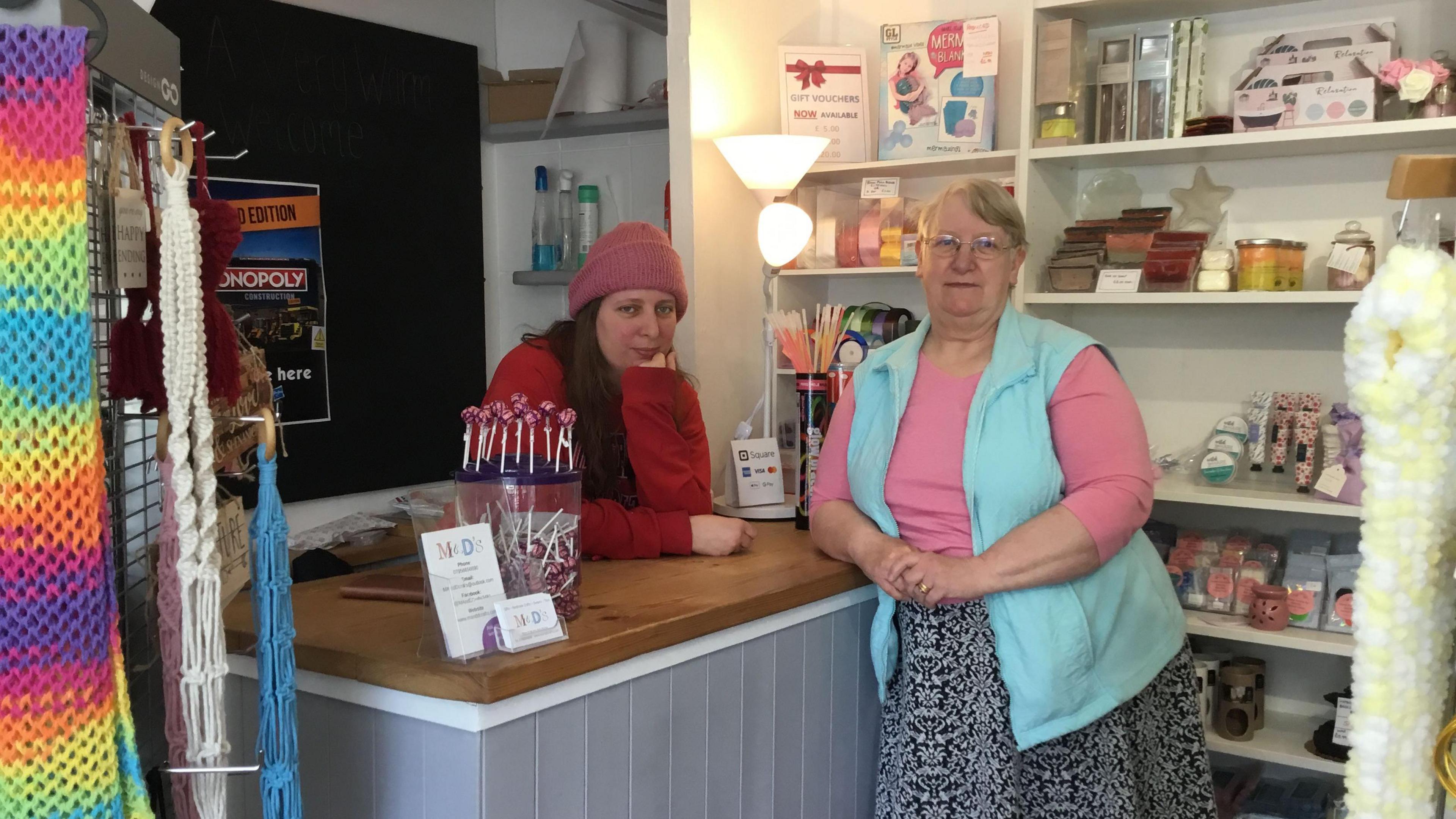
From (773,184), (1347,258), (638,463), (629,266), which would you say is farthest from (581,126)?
(1347,258)

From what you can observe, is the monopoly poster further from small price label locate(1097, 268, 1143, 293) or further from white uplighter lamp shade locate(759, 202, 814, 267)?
small price label locate(1097, 268, 1143, 293)

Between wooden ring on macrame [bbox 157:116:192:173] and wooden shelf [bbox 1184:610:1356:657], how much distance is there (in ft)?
7.28

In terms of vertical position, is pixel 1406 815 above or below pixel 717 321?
below

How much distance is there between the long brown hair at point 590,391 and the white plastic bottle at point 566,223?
4.83 ft

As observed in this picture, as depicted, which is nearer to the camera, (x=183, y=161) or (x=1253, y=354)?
(x=183, y=161)

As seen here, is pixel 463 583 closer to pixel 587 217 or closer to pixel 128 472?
pixel 128 472

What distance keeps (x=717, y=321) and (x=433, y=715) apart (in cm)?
184

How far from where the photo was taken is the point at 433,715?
134 centimetres

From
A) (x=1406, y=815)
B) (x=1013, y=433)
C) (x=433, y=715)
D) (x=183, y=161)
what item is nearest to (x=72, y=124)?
(x=183, y=161)

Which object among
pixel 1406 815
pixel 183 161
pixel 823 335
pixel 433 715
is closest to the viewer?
pixel 1406 815

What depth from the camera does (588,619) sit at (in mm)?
1567

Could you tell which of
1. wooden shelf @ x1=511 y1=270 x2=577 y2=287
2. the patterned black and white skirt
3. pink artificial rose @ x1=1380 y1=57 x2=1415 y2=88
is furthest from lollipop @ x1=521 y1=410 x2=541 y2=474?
wooden shelf @ x1=511 y1=270 x2=577 y2=287

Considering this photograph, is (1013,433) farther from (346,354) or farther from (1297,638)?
(346,354)

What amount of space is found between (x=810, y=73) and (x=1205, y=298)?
3.95ft
